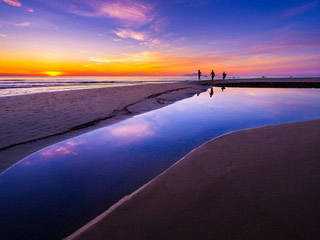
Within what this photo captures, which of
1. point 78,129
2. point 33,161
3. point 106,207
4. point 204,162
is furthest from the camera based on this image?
point 78,129

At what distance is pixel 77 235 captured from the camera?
197cm

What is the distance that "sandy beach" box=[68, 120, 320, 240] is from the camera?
5.81ft

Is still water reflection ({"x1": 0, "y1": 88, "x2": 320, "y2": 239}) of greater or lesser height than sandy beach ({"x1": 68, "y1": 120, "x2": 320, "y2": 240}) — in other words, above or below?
below

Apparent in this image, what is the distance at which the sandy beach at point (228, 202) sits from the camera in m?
1.77

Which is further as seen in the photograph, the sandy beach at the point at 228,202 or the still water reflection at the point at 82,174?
the still water reflection at the point at 82,174

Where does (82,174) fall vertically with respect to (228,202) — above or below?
below

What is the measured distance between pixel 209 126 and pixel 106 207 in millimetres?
5277

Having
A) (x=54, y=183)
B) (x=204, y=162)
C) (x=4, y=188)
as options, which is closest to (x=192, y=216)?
(x=204, y=162)

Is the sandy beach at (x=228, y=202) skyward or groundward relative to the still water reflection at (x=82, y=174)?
skyward

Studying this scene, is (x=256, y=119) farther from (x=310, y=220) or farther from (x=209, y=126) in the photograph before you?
(x=310, y=220)

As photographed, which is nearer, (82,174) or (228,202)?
(228,202)

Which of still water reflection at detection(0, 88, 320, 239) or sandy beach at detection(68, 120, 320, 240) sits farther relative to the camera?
still water reflection at detection(0, 88, 320, 239)

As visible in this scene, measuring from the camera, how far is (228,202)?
2.19 meters

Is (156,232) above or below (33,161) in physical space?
above
